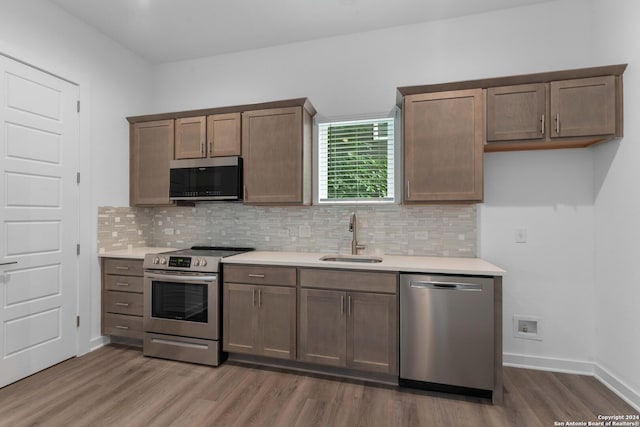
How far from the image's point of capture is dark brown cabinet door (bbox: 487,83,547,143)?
2.34 m

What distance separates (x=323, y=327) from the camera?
8.22 feet

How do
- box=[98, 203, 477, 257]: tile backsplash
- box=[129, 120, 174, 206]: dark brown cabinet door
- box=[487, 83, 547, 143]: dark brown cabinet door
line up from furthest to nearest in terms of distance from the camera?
box=[129, 120, 174, 206]: dark brown cabinet door → box=[98, 203, 477, 257]: tile backsplash → box=[487, 83, 547, 143]: dark brown cabinet door

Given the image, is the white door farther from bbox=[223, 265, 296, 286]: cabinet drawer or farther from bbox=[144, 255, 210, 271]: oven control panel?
bbox=[223, 265, 296, 286]: cabinet drawer

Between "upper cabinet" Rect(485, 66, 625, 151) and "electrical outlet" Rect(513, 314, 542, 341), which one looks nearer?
"upper cabinet" Rect(485, 66, 625, 151)

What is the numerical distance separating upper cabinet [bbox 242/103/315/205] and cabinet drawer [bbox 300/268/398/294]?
28.2 inches

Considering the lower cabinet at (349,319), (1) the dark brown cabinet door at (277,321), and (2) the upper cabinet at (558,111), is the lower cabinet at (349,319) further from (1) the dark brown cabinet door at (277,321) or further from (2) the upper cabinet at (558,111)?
(2) the upper cabinet at (558,111)

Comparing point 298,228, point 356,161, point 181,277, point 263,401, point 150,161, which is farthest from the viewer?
point 150,161

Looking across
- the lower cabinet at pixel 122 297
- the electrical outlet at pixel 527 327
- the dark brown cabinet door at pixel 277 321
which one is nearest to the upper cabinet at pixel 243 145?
the lower cabinet at pixel 122 297

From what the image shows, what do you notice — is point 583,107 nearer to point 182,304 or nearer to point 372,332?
point 372,332

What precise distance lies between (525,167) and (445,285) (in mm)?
1312

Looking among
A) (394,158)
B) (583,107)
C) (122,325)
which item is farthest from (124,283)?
(583,107)

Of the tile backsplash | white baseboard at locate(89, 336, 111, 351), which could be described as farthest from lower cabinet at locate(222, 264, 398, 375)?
white baseboard at locate(89, 336, 111, 351)

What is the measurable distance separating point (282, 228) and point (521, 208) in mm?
2194

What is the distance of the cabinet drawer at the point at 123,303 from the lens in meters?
3.04
